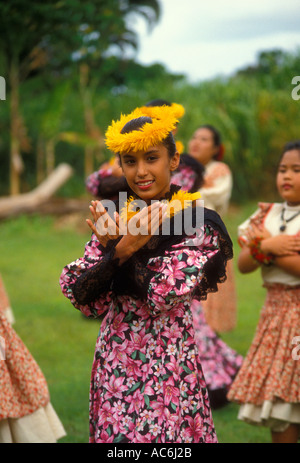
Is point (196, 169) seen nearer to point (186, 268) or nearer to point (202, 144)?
point (202, 144)

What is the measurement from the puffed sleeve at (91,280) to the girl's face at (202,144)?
3038 mm

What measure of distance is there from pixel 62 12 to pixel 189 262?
10880 mm

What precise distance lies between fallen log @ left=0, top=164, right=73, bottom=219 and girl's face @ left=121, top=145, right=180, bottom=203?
11.7 meters

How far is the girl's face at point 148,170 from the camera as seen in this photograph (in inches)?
110

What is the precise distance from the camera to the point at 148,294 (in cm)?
266

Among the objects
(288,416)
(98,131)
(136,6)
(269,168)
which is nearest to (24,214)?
(98,131)

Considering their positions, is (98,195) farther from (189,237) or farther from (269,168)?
(269,168)

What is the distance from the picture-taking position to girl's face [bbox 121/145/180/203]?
9.18 ft

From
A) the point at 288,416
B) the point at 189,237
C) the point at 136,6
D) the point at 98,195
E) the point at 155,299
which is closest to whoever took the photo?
the point at 155,299

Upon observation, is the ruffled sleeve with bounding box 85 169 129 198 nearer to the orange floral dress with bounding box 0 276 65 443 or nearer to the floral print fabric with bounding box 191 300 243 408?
the orange floral dress with bounding box 0 276 65 443

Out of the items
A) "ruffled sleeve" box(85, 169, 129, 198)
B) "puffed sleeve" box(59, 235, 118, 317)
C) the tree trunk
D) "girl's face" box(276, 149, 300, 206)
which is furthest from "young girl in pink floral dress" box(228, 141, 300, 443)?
the tree trunk

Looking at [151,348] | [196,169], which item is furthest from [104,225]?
[196,169]

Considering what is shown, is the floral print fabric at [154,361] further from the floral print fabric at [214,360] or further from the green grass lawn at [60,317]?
the floral print fabric at [214,360]

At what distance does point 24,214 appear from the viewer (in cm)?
1466
